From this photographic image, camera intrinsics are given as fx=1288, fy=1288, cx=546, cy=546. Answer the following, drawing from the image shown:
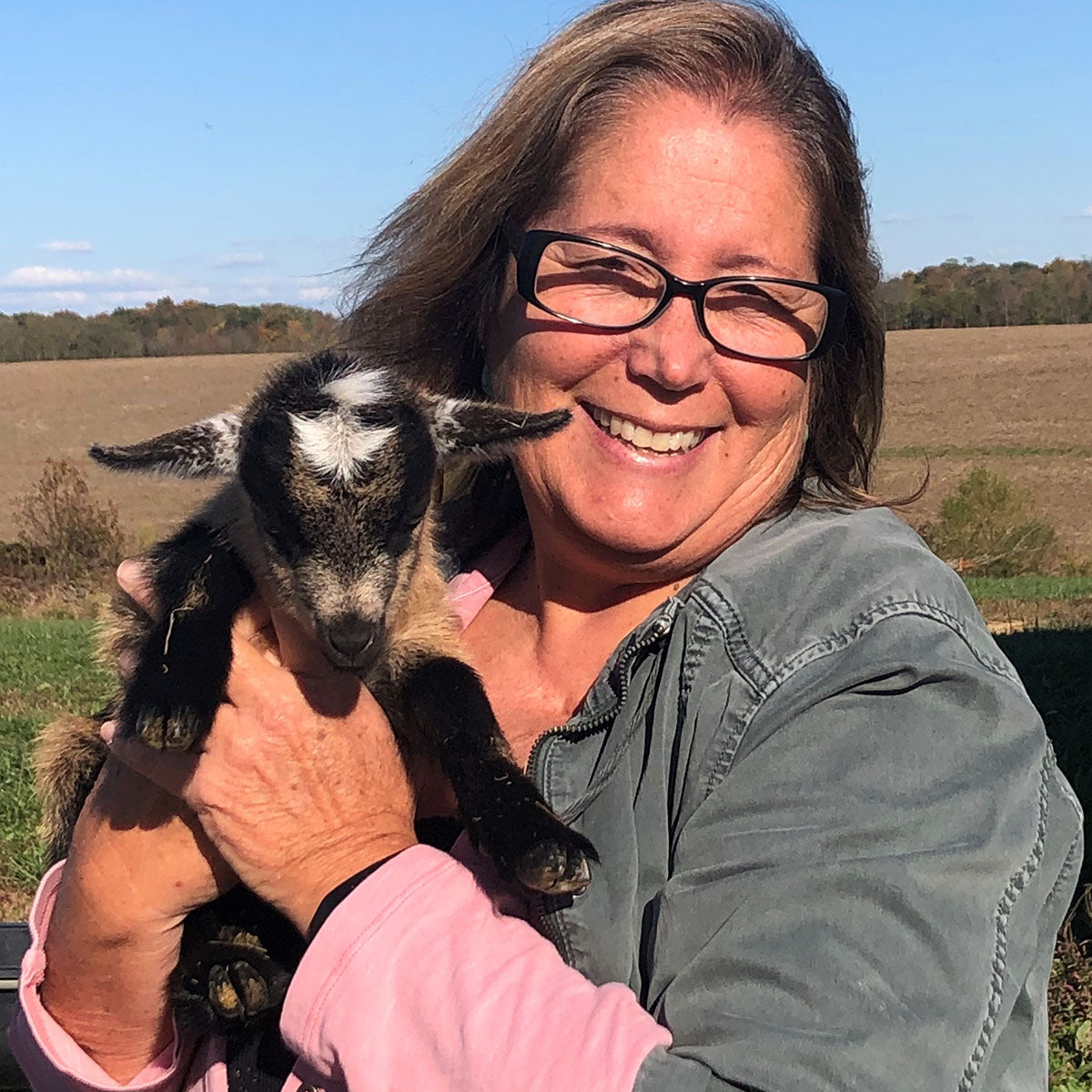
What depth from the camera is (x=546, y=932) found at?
1871 mm

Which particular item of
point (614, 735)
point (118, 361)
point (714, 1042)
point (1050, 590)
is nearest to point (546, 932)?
point (614, 735)

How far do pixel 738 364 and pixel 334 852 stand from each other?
104 cm

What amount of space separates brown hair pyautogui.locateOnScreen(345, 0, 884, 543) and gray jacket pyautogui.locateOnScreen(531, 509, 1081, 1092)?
2.01 feet

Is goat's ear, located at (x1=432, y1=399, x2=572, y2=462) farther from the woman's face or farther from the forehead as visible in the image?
the forehead

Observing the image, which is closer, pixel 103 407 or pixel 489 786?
pixel 489 786

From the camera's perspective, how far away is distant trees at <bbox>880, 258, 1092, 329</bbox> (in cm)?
6216

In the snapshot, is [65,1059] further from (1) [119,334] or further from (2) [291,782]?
(1) [119,334]

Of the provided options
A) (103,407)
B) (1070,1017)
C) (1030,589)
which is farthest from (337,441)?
(103,407)

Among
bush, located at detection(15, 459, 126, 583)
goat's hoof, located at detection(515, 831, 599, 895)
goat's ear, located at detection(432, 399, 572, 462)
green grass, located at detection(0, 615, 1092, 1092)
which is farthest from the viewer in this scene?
bush, located at detection(15, 459, 126, 583)

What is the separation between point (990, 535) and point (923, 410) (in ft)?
85.1

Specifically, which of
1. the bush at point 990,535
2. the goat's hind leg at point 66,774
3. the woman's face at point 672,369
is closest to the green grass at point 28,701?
the goat's hind leg at point 66,774

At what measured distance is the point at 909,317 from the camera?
6216 centimetres

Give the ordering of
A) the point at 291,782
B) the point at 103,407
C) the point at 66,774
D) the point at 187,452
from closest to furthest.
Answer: the point at 291,782 → the point at 187,452 → the point at 66,774 → the point at 103,407

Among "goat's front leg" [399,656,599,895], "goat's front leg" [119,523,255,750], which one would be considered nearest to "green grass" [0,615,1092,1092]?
"goat's front leg" [119,523,255,750]
